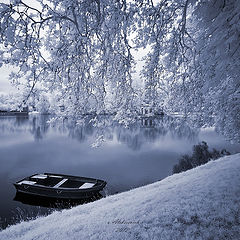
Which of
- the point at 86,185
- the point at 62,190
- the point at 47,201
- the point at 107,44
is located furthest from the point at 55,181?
the point at 107,44

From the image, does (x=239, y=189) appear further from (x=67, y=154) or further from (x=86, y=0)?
(x=67, y=154)

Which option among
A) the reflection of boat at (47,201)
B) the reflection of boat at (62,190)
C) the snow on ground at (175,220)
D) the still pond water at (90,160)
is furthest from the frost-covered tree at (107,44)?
the reflection of boat at (47,201)

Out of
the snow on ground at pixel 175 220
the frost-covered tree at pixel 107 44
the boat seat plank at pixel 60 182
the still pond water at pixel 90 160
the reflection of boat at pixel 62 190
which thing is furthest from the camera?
the boat seat plank at pixel 60 182

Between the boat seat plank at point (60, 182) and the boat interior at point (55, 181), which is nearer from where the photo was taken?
the boat seat plank at point (60, 182)

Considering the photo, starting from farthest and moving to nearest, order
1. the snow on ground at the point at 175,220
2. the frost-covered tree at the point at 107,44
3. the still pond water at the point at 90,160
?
the still pond water at the point at 90,160
the snow on ground at the point at 175,220
the frost-covered tree at the point at 107,44

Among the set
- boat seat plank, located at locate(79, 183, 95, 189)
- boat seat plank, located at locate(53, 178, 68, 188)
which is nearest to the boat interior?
boat seat plank, located at locate(53, 178, 68, 188)

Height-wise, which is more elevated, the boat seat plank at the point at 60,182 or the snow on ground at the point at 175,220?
the snow on ground at the point at 175,220

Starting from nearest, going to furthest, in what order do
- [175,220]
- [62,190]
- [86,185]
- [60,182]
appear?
[175,220] < [62,190] < [86,185] < [60,182]

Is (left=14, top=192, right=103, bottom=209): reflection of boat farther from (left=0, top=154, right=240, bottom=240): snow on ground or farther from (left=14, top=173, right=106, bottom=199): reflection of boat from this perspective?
(left=0, top=154, right=240, bottom=240): snow on ground

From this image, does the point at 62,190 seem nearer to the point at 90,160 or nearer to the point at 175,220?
the point at 90,160

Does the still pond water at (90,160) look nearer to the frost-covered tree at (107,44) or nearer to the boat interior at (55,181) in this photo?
the boat interior at (55,181)

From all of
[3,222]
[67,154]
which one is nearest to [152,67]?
[3,222]

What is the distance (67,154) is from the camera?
2673 cm

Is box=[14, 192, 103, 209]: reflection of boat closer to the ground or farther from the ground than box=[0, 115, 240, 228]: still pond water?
closer to the ground
